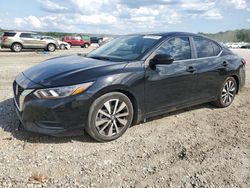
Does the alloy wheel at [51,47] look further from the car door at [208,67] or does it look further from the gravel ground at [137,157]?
the car door at [208,67]

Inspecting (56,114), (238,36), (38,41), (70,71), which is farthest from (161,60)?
(238,36)

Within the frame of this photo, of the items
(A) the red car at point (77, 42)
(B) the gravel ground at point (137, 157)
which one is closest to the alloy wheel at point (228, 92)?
(B) the gravel ground at point (137, 157)

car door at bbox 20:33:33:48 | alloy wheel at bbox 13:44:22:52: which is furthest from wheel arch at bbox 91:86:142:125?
car door at bbox 20:33:33:48

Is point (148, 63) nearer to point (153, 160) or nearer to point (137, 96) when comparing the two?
point (137, 96)

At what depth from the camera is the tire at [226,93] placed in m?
6.32

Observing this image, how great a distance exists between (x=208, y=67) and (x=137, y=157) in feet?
8.62

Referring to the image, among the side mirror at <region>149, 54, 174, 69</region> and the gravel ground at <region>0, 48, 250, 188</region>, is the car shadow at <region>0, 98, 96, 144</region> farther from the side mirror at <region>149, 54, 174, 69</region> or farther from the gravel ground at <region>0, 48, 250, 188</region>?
the side mirror at <region>149, 54, 174, 69</region>

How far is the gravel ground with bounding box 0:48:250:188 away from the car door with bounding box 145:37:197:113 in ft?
1.41

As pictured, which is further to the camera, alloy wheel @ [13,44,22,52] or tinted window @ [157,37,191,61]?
alloy wheel @ [13,44,22,52]

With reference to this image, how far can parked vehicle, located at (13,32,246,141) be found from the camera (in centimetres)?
414

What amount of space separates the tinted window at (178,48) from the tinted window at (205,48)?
28 cm

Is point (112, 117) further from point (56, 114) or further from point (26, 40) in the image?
point (26, 40)

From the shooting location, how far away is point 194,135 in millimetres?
4914

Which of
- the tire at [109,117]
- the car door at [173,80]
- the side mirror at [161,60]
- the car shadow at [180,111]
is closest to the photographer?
the tire at [109,117]
